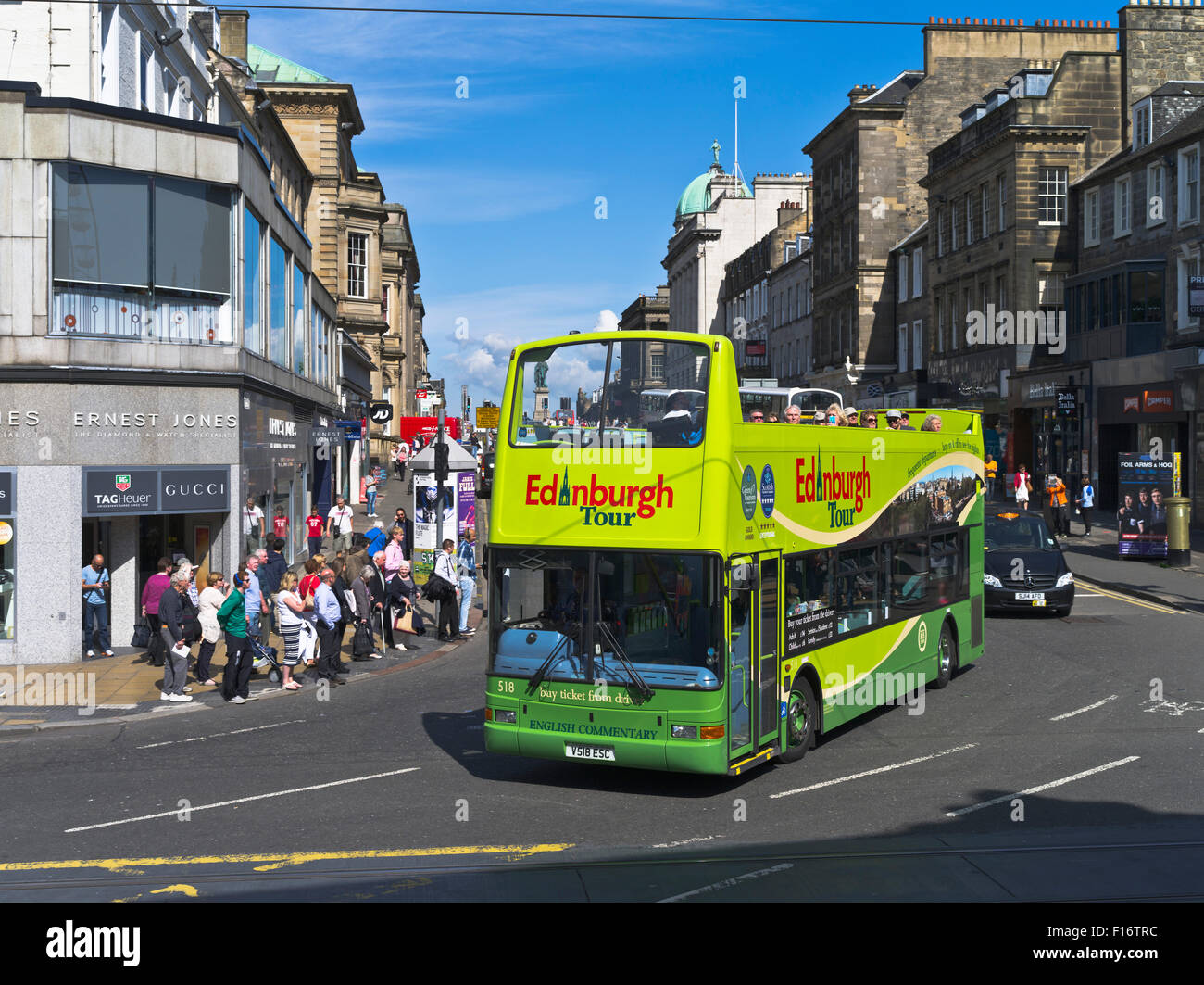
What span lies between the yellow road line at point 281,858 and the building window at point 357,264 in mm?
51091

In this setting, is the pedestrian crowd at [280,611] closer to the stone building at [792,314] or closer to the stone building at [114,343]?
the stone building at [114,343]

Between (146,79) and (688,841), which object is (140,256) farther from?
(688,841)

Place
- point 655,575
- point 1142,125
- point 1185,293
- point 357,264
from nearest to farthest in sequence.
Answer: point 655,575 < point 1185,293 < point 1142,125 < point 357,264

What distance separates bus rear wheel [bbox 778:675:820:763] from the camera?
11977 mm

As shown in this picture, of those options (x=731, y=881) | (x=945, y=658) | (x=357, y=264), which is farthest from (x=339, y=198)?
(x=731, y=881)

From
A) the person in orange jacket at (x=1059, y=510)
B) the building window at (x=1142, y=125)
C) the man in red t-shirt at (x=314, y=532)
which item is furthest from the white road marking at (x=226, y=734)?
the building window at (x=1142, y=125)

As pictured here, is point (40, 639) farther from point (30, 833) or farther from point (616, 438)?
point (616, 438)

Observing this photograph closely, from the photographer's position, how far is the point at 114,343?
19812mm

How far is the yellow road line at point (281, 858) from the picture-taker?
30.1 ft

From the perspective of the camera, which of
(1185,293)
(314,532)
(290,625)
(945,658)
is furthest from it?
(1185,293)

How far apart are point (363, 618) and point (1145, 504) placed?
20.1 meters

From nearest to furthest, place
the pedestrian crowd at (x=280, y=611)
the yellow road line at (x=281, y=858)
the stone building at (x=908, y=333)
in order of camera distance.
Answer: the yellow road line at (x=281, y=858) → the pedestrian crowd at (x=280, y=611) → the stone building at (x=908, y=333)

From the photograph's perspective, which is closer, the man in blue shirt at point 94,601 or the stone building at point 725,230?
the man in blue shirt at point 94,601
